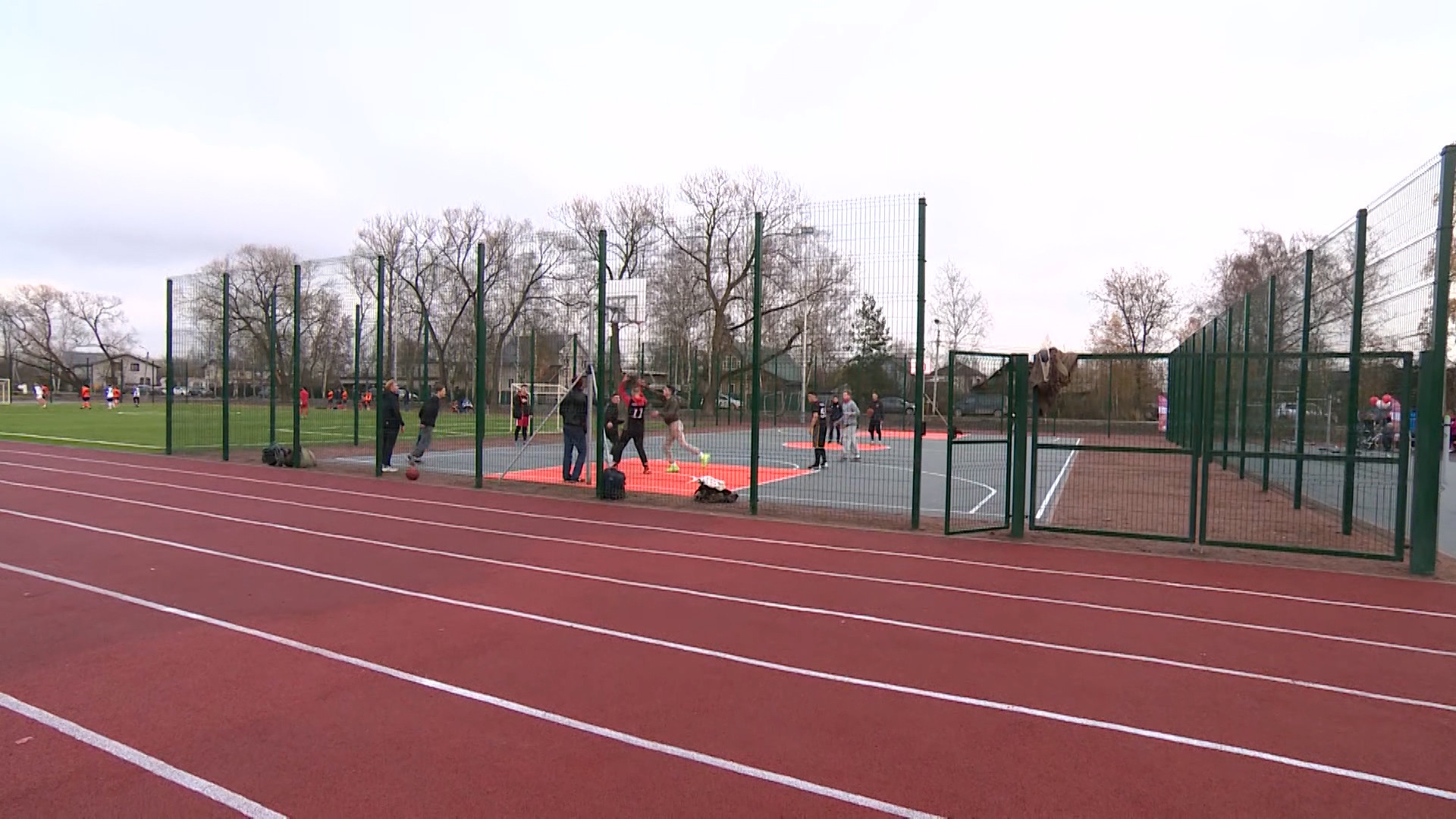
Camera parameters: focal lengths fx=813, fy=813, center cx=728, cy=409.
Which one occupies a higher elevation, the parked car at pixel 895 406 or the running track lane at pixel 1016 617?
the parked car at pixel 895 406

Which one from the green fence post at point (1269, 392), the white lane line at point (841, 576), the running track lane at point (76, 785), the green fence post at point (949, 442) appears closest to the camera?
the running track lane at point (76, 785)

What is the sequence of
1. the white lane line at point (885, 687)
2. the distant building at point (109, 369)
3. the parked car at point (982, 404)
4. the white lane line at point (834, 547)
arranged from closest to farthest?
the white lane line at point (885, 687) < the white lane line at point (834, 547) < the parked car at point (982, 404) < the distant building at point (109, 369)

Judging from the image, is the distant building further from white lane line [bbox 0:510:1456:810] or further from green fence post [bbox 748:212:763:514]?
white lane line [bbox 0:510:1456:810]

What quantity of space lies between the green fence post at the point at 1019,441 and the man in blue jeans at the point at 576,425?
6.53m

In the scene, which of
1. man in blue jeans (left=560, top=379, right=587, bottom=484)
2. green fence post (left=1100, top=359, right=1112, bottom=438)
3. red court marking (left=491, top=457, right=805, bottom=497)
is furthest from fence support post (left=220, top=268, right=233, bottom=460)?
green fence post (left=1100, top=359, right=1112, bottom=438)

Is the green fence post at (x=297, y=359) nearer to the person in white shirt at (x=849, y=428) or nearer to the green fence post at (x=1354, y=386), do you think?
the person in white shirt at (x=849, y=428)

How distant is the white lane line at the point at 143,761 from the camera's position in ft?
10.9

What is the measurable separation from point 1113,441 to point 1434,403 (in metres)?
3.46

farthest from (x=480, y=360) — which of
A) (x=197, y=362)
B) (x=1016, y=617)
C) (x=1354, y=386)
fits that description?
(x=1354, y=386)

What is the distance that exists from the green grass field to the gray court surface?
33.8 inches

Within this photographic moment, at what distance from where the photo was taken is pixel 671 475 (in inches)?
632

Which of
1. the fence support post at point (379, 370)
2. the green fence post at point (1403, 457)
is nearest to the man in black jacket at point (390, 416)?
the fence support post at point (379, 370)

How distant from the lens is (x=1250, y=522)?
1127 centimetres

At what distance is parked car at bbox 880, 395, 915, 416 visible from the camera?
40.9ft
